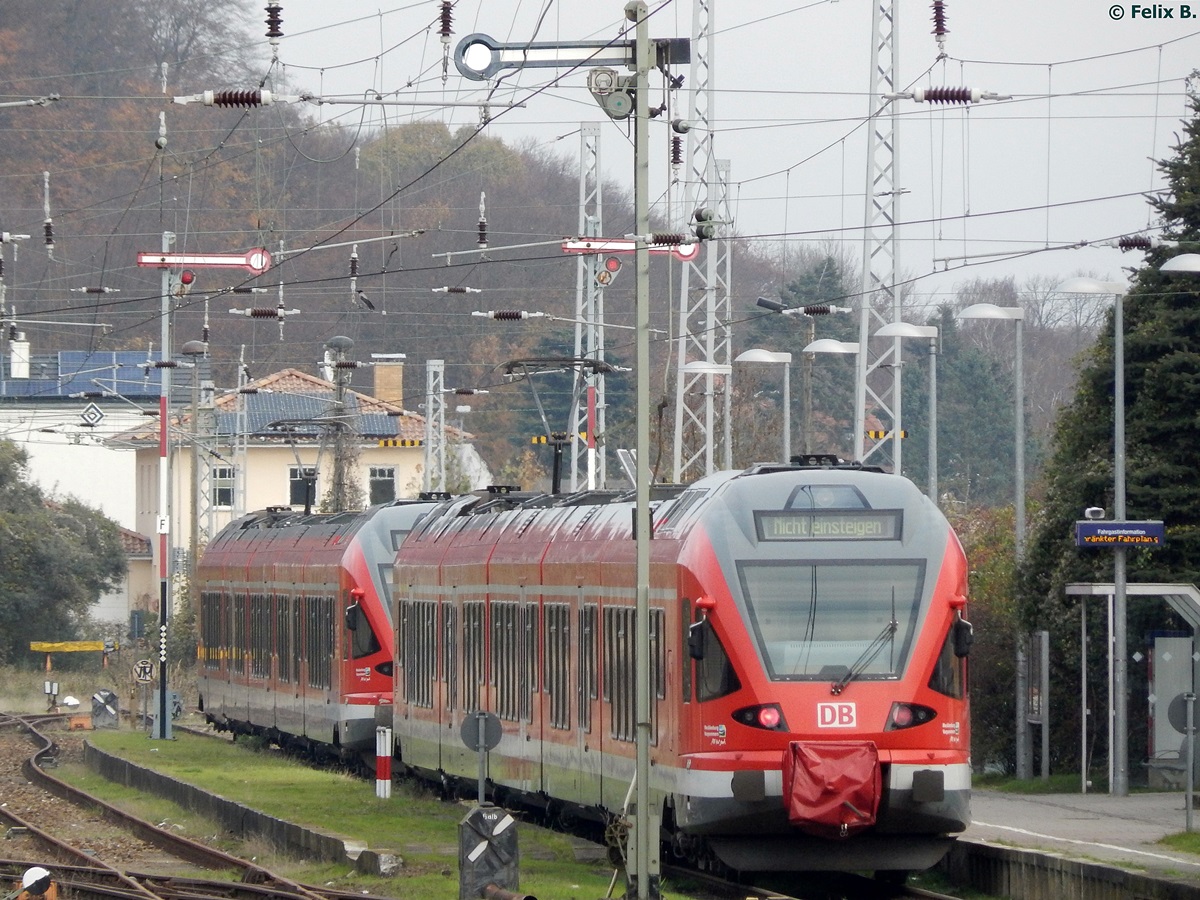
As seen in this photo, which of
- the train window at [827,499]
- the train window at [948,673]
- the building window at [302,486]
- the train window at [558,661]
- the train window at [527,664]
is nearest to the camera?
the train window at [948,673]

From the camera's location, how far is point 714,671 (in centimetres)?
1609

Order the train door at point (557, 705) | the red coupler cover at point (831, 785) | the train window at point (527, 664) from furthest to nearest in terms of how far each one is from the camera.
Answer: the train window at point (527, 664)
the train door at point (557, 705)
the red coupler cover at point (831, 785)

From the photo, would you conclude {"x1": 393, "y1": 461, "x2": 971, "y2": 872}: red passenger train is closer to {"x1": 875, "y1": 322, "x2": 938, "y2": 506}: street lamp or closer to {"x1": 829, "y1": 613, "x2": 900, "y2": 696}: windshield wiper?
{"x1": 829, "y1": 613, "x2": 900, "y2": 696}: windshield wiper

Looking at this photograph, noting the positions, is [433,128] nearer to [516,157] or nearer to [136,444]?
[516,157]

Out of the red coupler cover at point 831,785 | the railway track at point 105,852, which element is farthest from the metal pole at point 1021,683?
the red coupler cover at point 831,785

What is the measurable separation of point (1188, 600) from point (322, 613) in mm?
11503

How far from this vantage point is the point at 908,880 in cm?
1809

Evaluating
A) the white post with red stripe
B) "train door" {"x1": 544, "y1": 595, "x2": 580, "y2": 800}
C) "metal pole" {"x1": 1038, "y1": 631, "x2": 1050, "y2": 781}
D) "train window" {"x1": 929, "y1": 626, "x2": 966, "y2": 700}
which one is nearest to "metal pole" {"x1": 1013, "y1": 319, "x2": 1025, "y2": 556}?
"metal pole" {"x1": 1038, "y1": 631, "x2": 1050, "y2": 781}

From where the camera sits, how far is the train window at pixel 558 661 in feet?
66.1

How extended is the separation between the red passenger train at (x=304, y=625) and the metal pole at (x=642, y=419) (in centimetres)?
1210

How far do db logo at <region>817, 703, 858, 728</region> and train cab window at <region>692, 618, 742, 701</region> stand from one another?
0.61 meters

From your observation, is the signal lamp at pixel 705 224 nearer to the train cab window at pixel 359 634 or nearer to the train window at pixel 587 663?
the train window at pixel 587 663

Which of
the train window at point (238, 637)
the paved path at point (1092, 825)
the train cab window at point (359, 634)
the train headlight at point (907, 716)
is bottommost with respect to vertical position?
the paved path at point (1092, 825)

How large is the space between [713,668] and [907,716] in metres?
1.41
